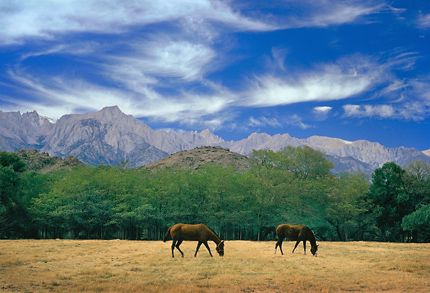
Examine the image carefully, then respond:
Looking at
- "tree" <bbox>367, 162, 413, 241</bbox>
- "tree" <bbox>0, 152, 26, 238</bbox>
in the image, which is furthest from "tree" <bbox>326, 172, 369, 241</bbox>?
"tree" <bbox>0, 152, 26, 238</bbox>

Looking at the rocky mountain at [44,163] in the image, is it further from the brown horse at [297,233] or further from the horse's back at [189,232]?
the brown horse at [297,233]

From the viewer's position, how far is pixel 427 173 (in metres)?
64.2

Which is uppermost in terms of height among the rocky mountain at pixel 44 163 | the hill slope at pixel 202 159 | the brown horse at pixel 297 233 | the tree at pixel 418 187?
the hill slope at pixel 202 159

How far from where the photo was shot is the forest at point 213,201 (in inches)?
2184

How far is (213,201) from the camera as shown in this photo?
A: 192ft

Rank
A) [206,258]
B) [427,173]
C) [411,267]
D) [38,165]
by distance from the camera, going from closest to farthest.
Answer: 1. [411,267]
2. [206,258]
3. [427,173]
4. [38,165]

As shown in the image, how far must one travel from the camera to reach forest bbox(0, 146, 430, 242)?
55.5 meters

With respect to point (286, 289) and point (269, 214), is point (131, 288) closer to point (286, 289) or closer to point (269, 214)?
point (286, 289)

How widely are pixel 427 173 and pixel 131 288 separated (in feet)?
235

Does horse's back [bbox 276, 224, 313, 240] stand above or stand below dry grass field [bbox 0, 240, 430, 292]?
above

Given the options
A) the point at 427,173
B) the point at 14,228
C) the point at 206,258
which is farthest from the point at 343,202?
the point at 14,228

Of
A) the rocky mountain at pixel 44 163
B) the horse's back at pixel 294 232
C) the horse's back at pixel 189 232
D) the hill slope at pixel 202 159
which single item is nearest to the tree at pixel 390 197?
the horse's back at pixel 294 232

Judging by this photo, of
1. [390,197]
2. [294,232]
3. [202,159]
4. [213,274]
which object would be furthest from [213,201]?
[202,159]

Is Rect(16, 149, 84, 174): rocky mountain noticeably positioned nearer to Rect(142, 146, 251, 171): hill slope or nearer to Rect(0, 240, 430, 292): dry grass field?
Rect(142, 146, 251, 171): hill slope
